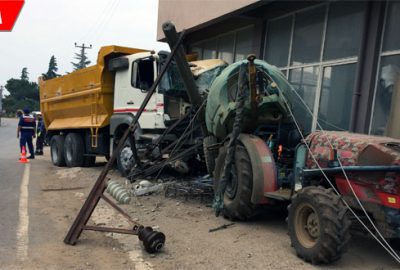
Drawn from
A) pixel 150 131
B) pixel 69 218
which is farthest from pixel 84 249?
pixel 150 131

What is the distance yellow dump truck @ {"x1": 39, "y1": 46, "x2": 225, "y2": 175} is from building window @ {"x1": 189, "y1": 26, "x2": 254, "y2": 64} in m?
3.73

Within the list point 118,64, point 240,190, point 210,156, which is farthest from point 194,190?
point 118,64

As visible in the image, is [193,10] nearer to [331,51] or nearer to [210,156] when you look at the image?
[331,51]

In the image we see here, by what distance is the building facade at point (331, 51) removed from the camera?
8492 millimetres

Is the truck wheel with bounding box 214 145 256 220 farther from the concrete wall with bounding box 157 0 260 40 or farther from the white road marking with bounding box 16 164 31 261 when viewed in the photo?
the concrete wall with bounding box 157 0 260 40

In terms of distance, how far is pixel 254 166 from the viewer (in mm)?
6004

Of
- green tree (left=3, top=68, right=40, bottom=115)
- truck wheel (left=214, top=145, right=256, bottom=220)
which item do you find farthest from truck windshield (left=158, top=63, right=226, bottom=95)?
green tree (left=3, top=68, right=40, bottom=115)

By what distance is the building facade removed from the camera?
27.9 feet

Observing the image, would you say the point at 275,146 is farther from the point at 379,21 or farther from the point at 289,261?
the point at 379,21

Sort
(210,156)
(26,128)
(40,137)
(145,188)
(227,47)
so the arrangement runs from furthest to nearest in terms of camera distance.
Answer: (40,137)
(26,128)
(227,47)
(145,188)
(210,156)

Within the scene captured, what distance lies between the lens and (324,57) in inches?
399

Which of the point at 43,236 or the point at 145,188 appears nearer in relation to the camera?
the point at 43,236

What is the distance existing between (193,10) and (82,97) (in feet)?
15.2

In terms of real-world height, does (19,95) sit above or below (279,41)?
below
